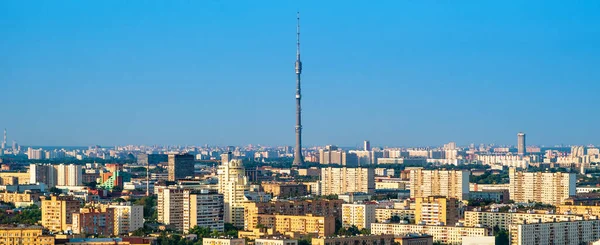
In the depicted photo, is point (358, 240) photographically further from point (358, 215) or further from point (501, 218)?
point (358, 215)

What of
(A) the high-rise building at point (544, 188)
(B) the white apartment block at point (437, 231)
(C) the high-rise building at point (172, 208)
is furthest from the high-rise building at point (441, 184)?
(B) the white apartment block at point (437, 231)

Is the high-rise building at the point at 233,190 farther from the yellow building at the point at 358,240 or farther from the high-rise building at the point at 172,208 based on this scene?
the yellow building at the point at 358,240

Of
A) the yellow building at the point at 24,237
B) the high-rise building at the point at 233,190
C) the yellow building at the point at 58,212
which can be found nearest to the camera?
the yellow building at the point at 24,237

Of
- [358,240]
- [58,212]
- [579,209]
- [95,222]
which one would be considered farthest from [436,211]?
[58,212]

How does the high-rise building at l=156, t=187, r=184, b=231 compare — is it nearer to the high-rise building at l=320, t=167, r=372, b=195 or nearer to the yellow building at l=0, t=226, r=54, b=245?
the yellow building at l=0, t=226, r=54, b=245

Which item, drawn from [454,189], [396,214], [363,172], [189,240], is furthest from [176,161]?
[189,240]

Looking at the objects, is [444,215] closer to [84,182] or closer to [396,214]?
[396,214]

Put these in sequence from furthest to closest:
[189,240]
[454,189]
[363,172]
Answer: [363,172] → [454,189] → [189,240]

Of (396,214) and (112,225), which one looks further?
(396,214)
